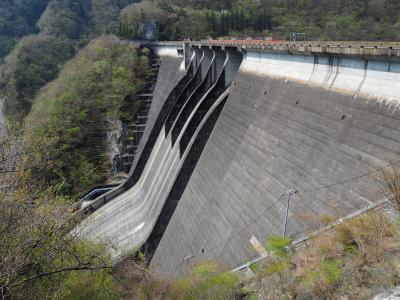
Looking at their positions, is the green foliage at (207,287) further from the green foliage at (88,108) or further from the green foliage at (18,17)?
the green foliage at (18,17)

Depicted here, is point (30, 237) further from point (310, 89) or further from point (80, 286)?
point (310, 89)

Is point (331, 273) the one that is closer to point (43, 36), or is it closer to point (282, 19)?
point (282, 19)

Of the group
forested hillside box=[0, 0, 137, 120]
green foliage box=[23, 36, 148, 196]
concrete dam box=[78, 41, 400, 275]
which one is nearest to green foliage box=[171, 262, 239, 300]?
concrete dam box=[78, 41, 400, 275]

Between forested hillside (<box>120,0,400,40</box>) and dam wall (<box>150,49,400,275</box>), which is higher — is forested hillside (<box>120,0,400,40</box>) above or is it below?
above

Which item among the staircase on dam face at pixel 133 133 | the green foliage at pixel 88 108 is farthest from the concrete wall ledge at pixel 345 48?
the green foliage at pixel 88 108

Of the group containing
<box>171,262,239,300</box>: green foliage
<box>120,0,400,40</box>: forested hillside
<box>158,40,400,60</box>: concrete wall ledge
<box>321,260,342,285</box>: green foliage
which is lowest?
<box>171,262,239,300</box>: green foliage

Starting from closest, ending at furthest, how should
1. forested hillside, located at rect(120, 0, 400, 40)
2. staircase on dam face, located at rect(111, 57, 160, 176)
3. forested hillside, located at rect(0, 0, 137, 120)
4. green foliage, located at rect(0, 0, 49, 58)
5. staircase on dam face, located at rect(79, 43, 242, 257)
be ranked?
staircase on dam face, located at rect(79, 43, 242, 257) < staircase on dam face, located at rect(111, 57, 160, 176) < forested hillside, located at rect(120, 0, 400, 40) < forested hillside, located at rect(0, 0, 137, 120) < green foliage, located at rect(0, 0, 49, 58)

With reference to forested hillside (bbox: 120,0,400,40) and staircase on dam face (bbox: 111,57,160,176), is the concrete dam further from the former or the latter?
forested hillside (bbox: 120,0,400,40)
